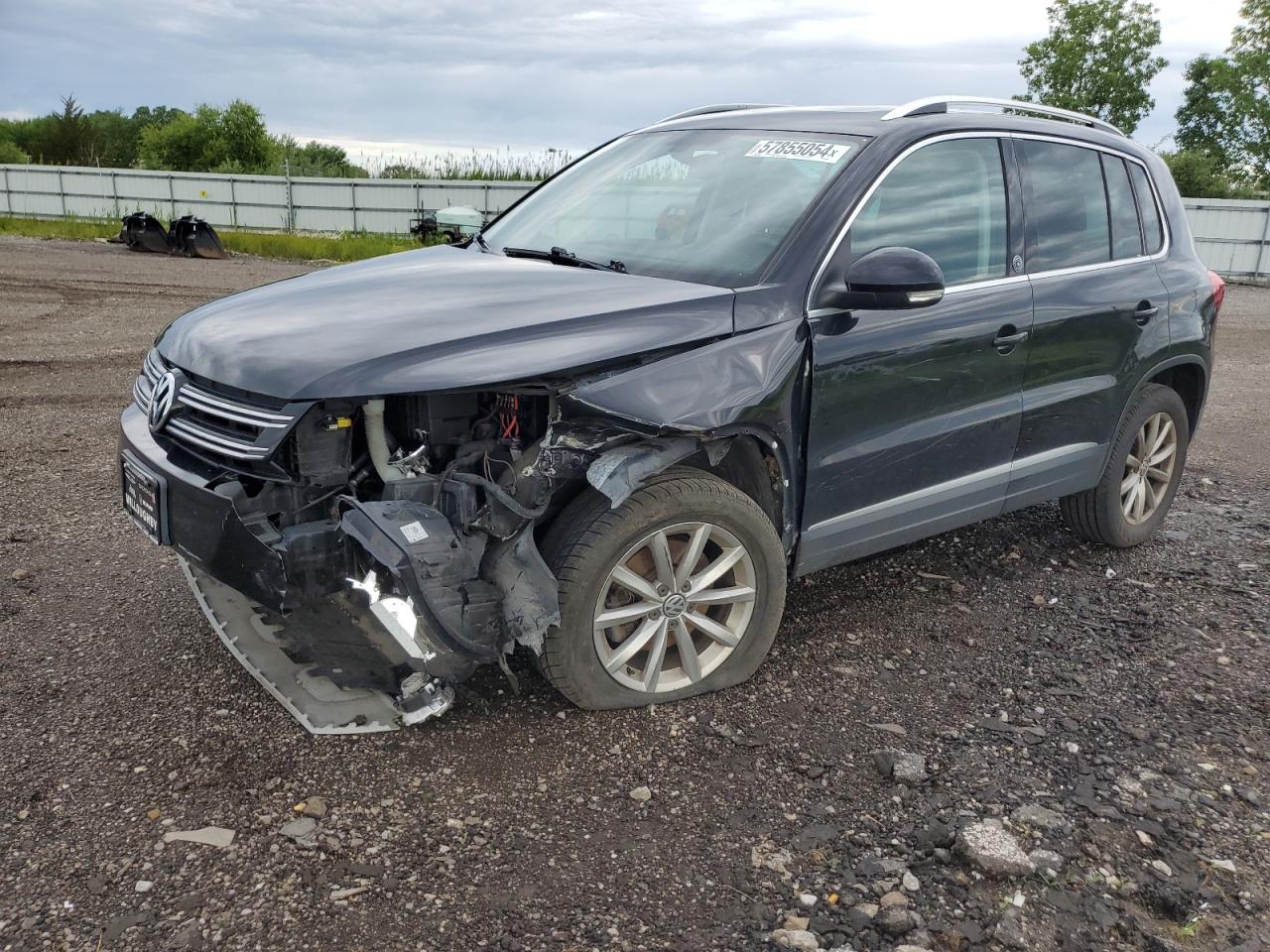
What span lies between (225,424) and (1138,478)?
4.21 meters

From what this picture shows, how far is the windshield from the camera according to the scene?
3623 mm

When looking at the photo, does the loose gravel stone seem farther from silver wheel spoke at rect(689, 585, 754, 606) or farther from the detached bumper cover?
the detached bumper cover

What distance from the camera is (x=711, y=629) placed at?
11.4 feet

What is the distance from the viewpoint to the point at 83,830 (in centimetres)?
275

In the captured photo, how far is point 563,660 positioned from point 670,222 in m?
1.73

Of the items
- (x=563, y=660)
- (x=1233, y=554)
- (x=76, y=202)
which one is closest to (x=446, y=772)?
(x=563, y=660)

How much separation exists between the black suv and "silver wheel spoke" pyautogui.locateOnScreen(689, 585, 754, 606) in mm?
14

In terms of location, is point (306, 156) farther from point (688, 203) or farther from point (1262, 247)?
point (688, 203)

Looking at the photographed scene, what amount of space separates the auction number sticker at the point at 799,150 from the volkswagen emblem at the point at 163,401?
223 cm

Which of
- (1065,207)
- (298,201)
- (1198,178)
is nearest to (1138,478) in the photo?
(1065,207)

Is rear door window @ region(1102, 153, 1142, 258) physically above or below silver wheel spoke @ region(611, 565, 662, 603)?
above

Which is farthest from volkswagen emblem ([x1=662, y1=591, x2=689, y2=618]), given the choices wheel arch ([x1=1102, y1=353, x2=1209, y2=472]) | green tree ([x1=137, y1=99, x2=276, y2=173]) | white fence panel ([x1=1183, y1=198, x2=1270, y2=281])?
green tree ([x1=137, y1=99, x2=276, y2=173])

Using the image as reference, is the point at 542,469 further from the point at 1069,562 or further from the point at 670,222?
the point at 1069,562

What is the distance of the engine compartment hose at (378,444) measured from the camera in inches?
121
